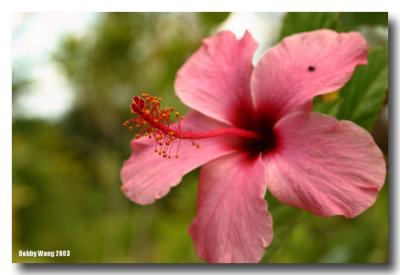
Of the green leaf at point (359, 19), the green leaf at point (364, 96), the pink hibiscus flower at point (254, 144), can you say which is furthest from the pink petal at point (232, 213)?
the green leaf at point (359, 19)

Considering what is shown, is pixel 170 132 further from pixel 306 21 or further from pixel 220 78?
pixel 306 21

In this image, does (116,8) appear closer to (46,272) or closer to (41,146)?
(46,272)

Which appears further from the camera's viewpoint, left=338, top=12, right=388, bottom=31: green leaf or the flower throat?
left=338, top=12, right=388, bottom=31: green leaf

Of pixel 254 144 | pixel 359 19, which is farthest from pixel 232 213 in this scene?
pixel 359 19

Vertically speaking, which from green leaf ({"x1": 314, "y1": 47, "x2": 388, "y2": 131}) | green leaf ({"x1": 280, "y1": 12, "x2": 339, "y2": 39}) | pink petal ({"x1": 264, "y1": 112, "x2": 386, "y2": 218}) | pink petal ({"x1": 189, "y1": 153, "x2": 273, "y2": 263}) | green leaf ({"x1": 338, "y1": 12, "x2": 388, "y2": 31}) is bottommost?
pink petal ({"x1": 189, "y1": 153, "x2": 273, "y2": 263})

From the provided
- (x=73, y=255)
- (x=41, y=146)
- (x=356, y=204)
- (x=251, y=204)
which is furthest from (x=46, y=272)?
(x=41, y=146)

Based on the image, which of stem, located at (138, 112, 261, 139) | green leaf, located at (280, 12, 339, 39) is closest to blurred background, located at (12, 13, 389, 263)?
green leaf, located at (280, 12, 339, 39)

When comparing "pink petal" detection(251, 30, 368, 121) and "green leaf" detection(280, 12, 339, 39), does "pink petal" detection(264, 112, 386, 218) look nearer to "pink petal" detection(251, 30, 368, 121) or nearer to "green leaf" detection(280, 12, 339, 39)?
"pink petal" detection(251, 30, 368, 121)
